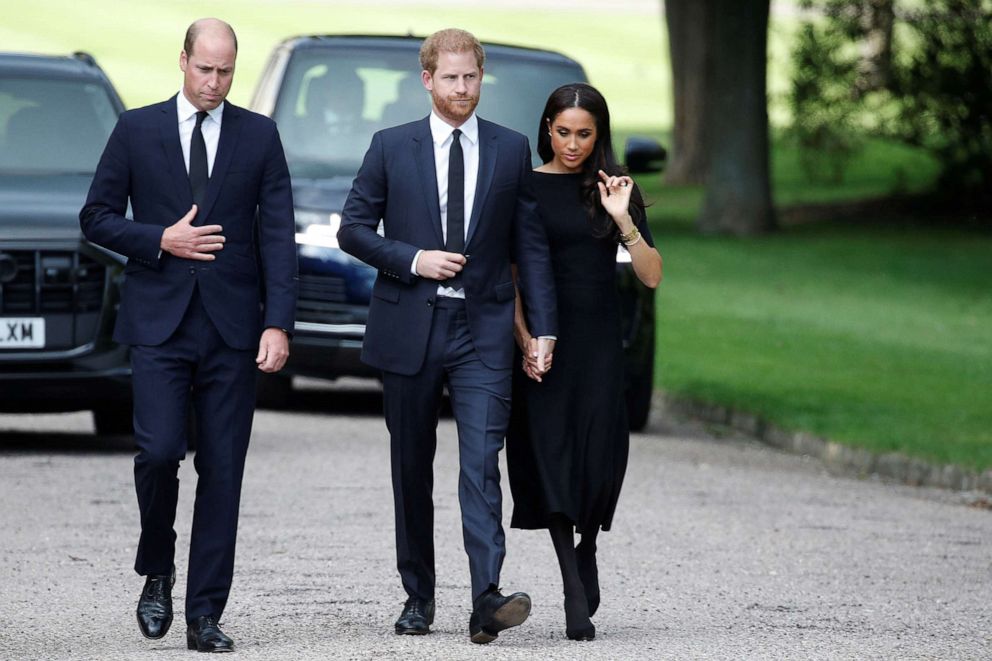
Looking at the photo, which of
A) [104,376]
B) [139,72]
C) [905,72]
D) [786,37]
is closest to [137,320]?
[104,376]

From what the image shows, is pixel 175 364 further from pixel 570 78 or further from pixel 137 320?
pixel 570 78

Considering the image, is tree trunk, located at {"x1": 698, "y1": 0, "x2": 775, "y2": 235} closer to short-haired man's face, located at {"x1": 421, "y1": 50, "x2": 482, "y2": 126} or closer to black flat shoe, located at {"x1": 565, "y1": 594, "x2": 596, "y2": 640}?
short-haired man's face, located at {"x1": 421, "y1": 50, "x2": 482, "y2": 126}

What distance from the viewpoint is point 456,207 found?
7004 millimetres

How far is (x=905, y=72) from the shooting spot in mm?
33125

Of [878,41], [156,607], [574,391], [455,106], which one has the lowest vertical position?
[156,607]

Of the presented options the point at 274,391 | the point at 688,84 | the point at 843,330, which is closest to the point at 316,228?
the point at 274,391

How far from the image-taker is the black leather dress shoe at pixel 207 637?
6.74 m

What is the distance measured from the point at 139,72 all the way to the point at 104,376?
60287 millimetres

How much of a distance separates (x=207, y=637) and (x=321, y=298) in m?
6.31

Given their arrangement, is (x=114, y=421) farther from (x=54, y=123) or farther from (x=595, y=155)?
(x=595, y=155)

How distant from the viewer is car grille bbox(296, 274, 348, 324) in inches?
508

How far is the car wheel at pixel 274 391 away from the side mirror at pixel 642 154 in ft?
9.35

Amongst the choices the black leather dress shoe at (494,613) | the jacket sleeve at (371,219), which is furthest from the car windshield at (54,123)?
the black leather dress shoe at (494,613)

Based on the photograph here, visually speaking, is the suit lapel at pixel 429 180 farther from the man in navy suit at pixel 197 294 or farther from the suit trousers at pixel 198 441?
the suit trousers at pixel 198 441
